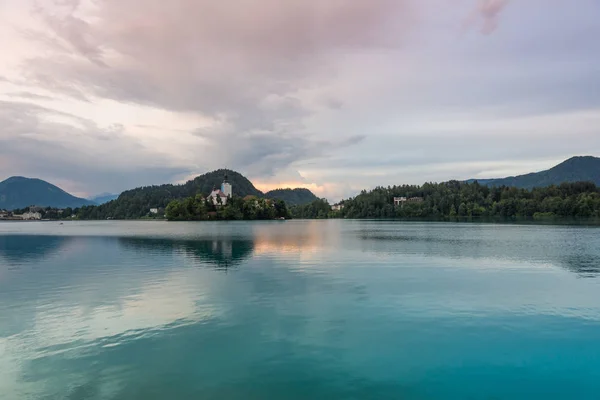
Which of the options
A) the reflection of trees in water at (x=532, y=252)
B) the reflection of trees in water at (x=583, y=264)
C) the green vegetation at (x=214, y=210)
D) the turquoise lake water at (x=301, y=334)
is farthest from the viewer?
the green vegetation at (x=214, y=210)

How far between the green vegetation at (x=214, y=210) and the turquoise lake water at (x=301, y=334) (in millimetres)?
155839

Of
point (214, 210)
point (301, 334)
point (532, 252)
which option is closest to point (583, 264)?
point (532, 252)

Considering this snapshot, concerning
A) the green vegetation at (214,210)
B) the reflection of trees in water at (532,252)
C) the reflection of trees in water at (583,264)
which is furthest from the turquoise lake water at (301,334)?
the green vegetation at (214,210)

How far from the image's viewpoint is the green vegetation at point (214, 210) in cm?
18662

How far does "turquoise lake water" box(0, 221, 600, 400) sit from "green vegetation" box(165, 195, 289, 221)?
15584 cm

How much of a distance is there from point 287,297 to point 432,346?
9838mm

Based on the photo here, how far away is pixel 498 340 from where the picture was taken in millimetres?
15680

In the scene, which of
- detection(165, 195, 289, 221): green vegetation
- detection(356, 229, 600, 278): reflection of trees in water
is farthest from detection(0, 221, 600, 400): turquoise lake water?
detection(165, 195, 289, 221): green vegetation

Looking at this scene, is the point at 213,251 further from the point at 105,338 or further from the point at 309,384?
the point at 309,384

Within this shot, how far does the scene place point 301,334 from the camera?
16.3 meters

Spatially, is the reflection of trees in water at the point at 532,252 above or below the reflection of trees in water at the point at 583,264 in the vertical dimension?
above

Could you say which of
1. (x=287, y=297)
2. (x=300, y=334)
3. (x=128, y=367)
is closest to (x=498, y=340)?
(x=300, y=334)

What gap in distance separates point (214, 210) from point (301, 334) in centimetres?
18131

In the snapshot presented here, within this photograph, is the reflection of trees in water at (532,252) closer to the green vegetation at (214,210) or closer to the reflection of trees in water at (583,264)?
the reflection of trees in water at (583,264)
